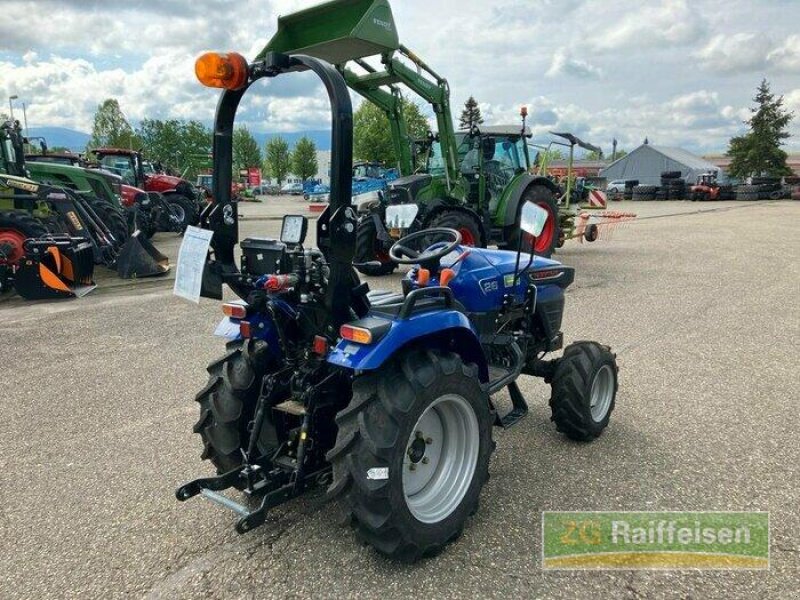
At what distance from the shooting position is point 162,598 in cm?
240

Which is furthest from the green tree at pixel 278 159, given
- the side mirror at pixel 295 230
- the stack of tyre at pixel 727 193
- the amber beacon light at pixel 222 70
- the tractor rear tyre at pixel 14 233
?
the amber beacon light at pixel 222 70

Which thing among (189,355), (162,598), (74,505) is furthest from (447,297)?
(189,355)

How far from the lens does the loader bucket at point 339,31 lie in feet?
16.7

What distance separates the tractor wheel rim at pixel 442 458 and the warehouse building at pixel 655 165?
56094 mm

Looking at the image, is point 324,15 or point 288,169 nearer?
point 324,15

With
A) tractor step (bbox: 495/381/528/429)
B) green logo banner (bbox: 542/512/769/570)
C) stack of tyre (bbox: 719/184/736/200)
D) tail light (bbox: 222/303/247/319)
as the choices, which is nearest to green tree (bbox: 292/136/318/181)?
stack of tyre (bbox: 719/184/736/200)

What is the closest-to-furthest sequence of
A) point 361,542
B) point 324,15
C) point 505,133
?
point 361,542 → point 324,15 → point 505,133

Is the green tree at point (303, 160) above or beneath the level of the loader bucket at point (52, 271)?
above

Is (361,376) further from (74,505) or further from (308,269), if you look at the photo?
(74,505)

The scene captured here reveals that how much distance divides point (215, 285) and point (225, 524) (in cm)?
123

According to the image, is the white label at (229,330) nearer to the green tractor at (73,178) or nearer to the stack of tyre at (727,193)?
→ the green tractor at (73,178)

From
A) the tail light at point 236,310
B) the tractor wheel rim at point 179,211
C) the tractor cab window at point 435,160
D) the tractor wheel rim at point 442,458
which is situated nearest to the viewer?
the tractor wheel rim at point 442,458

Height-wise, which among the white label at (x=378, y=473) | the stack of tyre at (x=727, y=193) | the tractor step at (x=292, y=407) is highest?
the stack of tyre at (x=727, y=193)

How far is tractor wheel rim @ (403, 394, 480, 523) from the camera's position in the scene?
2.70m
